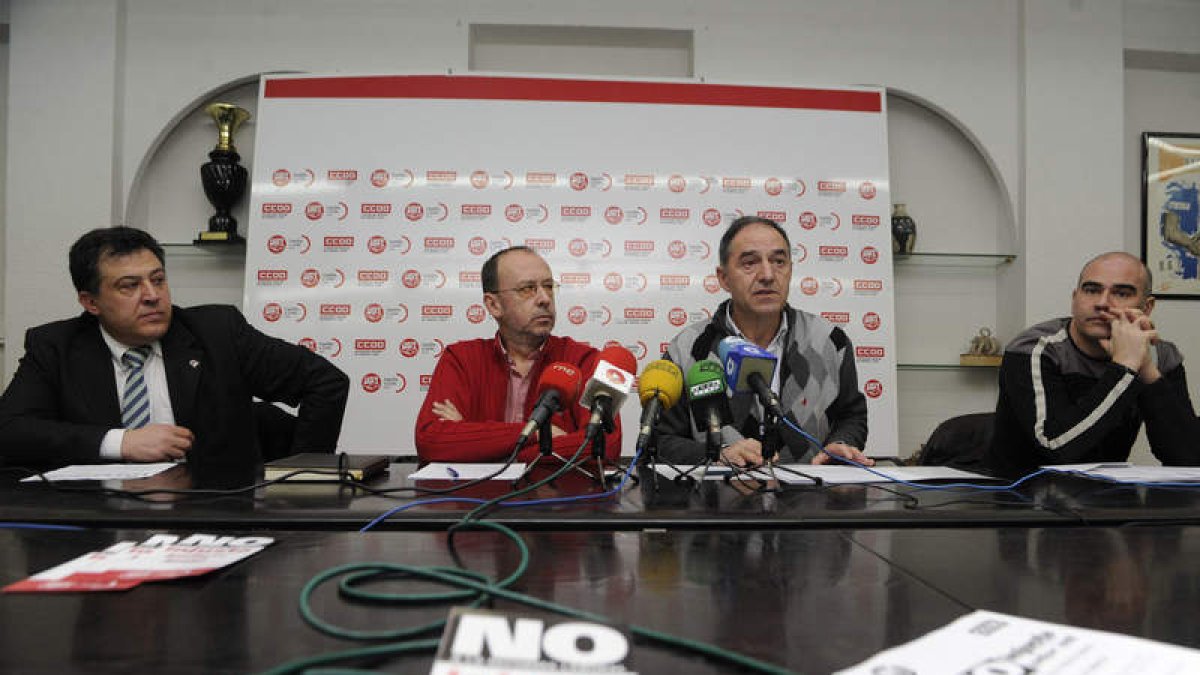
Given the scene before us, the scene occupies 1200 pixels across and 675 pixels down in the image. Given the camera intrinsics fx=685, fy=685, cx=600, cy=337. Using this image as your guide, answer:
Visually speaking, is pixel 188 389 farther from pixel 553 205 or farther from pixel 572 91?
pixel 572 91

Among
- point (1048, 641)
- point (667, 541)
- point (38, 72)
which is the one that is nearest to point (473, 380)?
point (667, 541)

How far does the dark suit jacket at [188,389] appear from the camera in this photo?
1787mm

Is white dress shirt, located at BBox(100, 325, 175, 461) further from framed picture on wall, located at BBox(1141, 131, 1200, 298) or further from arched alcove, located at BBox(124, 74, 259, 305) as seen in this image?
framed picture on wall, located at BBox(1141, 131, 1200, 298)

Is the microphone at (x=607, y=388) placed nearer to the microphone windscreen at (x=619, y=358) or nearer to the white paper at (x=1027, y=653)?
the microphone windscreen at (x=619, y=358)

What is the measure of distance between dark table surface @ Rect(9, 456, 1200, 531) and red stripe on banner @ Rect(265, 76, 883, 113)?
267 centimetres

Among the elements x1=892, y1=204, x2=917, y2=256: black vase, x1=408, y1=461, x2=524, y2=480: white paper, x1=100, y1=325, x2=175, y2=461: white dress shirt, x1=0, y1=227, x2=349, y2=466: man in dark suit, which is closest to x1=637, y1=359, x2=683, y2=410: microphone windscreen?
x1=408, y1=461, x2=524, y2=480: white paper

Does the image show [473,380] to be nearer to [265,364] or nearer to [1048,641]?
[265,364]

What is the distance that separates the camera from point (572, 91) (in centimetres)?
358

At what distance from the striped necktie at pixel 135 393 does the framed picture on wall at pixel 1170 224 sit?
15.7 feet

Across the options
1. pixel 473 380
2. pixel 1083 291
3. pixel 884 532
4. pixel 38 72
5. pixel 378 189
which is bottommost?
pixel 884 532

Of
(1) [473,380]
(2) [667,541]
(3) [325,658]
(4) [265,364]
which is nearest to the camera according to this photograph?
(3) [325,658]

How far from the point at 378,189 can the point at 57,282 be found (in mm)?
1683

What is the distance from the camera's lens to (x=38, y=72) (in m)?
3.51

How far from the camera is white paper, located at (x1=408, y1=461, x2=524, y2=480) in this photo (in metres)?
1.43
